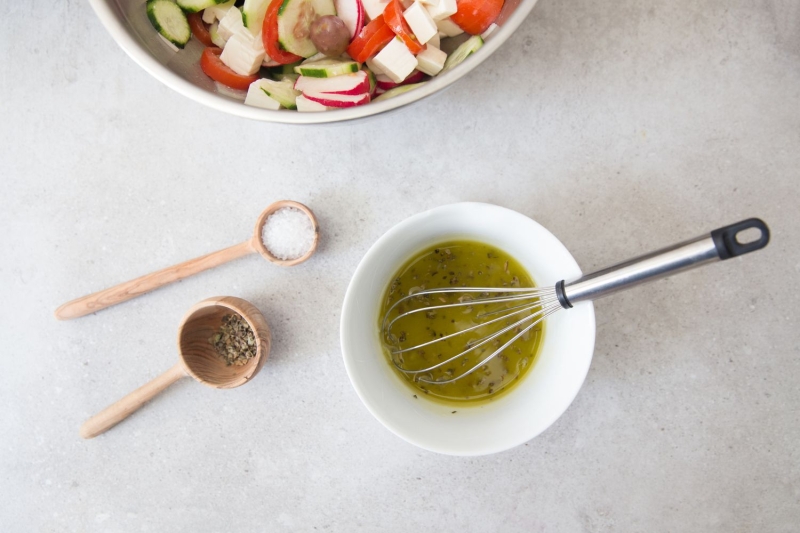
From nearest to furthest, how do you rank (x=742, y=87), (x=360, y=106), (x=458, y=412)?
(x=360, y=106)
(x=458, y=412)
(x=742, y=87)

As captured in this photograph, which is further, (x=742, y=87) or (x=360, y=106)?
(x=742, y=87)

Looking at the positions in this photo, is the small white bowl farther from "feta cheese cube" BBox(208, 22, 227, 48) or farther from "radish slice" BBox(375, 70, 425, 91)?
"feta cheese cube" BBox(208, 22, 227, 48)

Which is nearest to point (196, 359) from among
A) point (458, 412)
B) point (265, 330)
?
point (265, 330)

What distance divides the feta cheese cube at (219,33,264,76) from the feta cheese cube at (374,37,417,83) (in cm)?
18

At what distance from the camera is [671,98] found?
1.09 m

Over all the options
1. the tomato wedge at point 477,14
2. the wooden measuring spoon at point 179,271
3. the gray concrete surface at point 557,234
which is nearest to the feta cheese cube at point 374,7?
the tomato wedge at point 477,14

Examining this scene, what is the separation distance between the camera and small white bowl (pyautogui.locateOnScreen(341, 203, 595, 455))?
912 mm

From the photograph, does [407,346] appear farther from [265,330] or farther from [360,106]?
[360,106]

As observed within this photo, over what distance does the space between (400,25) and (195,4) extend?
12.3 inches

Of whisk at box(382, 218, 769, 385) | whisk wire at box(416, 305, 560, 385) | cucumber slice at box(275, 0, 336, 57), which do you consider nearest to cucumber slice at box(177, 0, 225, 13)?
cucumber slice at box(275, 0, 336, 57)

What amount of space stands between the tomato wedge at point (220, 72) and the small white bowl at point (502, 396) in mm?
323

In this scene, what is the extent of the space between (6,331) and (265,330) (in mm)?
517

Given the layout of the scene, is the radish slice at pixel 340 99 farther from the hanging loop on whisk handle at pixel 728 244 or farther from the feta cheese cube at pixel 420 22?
the hanging loop on whisk handle at pixel 728 244

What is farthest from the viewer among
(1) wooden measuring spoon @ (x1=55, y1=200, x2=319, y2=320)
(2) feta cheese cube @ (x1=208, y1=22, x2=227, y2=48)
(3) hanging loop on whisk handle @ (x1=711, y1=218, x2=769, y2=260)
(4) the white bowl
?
(1) wooden measuring spoon @ (x1=55, y1=200, x2=319, y2=320)
